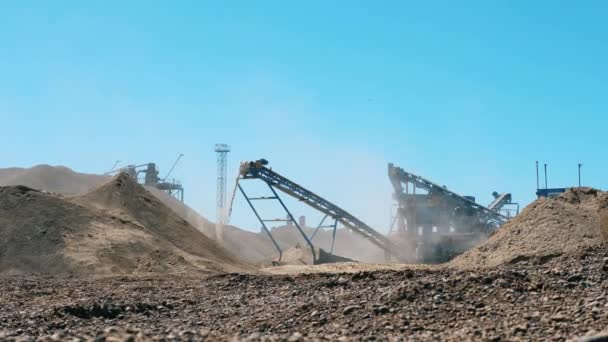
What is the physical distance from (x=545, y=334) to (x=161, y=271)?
18.1 meters

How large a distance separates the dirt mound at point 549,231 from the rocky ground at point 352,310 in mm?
5559

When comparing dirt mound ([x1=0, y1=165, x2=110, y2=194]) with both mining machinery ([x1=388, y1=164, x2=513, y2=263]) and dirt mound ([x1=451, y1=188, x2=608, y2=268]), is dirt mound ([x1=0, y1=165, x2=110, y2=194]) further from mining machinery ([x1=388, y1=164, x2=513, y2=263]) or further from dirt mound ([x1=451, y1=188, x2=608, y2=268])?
dirt mound ([x1=451, y1=188, x2=608, y2=268])

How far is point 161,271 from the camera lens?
1057 inches

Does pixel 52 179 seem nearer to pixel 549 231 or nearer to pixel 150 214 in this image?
pixel 150 214

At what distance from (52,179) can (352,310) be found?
90.7 metres

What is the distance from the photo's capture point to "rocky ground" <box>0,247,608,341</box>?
1067cm

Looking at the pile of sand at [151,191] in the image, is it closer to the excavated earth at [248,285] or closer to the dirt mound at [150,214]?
the dirt mound at [150,214]

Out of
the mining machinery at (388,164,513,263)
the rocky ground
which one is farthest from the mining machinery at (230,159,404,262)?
the rocky ground

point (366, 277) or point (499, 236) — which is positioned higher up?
point (499, 236)

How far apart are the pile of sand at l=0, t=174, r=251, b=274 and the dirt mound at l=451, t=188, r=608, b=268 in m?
8.76

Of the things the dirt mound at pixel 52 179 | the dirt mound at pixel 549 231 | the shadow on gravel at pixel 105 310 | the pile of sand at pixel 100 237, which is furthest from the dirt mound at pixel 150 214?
the dirt mound at pixel 52 179

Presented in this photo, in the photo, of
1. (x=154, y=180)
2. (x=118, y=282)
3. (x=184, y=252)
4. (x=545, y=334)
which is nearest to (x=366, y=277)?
(x=118, y=282)

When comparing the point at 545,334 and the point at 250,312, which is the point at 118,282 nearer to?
the point at 250,312

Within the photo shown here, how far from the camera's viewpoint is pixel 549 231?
83.5 feet
